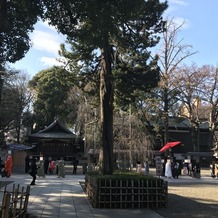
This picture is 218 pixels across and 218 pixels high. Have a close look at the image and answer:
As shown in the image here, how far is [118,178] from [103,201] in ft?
3.20

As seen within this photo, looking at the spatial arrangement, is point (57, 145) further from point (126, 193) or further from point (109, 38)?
point (126, 193)

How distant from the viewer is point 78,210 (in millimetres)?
12375

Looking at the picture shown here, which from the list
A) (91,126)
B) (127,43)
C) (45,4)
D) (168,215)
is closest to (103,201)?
(168,215)

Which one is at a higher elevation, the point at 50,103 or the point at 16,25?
the point at 50,103

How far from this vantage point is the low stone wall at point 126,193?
42.3ft

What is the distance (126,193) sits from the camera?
1301 centimetres

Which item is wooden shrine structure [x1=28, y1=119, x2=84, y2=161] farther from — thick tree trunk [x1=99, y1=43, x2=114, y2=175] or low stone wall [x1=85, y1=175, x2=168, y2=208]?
low stone wall [x1=85, y1=175, x2=168, y2=208]

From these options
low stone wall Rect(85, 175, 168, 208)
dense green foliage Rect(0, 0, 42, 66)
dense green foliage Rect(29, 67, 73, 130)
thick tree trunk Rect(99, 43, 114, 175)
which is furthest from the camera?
dense green foliage Rect(29, 67, 73, 130)

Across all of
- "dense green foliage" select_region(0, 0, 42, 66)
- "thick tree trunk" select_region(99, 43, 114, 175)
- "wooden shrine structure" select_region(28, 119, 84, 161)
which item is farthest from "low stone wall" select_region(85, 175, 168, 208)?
"wooden shrine structure" select_region(28, 119, 84, 161)

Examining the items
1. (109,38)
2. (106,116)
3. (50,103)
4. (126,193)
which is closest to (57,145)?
(50,103)

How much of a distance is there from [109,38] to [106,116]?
4133mm

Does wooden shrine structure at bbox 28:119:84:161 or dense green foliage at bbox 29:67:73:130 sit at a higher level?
dense green foliage at bbox 29:67:73:130

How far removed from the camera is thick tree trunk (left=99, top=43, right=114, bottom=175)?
17.6m

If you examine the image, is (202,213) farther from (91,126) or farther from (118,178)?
(91,126)
